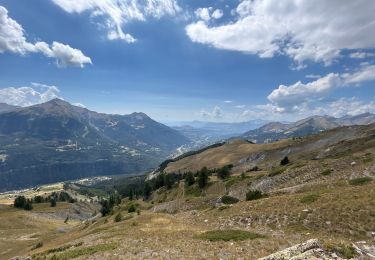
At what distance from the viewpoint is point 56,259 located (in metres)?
31.5

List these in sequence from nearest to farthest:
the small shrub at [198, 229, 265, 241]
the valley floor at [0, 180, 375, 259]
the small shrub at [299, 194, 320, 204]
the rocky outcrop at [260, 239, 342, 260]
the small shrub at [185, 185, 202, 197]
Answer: the rocky outcrop at [260, 239, 342, 260]
the valley floor at [0, 180, 375, 259]
the small shrub at [198, 229, 265, 241]
the small shrub at [299, 194, 320, 204]
the small shrub at [185, 185, 202, 197]

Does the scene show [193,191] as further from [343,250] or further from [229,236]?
[343,250]

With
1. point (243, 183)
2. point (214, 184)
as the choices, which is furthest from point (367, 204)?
point (214, 184)

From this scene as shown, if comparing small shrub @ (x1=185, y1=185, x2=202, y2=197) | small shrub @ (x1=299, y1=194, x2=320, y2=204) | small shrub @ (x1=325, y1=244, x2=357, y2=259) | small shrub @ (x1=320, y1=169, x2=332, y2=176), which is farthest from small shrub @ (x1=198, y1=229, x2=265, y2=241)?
small shrub @ (x1=185, y1=185, x2=202, y2=197)

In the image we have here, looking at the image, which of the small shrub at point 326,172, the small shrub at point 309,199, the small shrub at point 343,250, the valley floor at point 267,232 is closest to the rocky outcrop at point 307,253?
the small shrub at point 343,250

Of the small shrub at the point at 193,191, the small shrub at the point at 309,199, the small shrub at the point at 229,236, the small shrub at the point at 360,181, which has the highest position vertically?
the small shrub at the point at 360,181

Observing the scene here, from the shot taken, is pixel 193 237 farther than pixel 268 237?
Yes

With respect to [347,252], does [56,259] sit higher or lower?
lower

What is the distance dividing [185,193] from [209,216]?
66.5 meters

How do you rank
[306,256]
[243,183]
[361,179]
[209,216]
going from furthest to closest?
[243,183]
[361,179]
[209,216]
[306,256]

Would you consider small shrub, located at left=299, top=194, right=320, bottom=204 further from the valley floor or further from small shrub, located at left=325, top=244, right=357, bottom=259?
small shrub, located at left=325, top=244, right=357, bottom=259

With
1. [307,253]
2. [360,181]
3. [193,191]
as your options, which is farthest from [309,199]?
[193,191]

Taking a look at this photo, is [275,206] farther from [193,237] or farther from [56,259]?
[56,259]

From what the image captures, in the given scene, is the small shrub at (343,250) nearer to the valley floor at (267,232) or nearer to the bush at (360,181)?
the valley floor at (267,232)
